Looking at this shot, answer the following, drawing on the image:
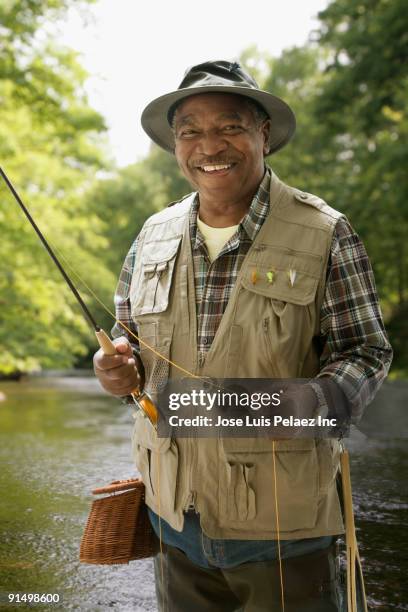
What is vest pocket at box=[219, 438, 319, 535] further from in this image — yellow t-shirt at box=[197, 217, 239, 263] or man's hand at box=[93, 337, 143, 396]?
yellow t-shirt at box=[197, 217, 239, 263]

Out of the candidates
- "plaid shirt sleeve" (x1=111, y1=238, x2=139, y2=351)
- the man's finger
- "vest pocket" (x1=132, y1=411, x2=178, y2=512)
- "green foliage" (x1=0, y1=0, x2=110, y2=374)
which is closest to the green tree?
"green foliage" (x1=0, y1=0, x2=110, y2=374)

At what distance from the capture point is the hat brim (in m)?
Answer: 2.21

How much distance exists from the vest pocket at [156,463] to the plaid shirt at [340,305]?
286mm

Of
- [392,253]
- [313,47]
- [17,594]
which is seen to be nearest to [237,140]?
[17,594]

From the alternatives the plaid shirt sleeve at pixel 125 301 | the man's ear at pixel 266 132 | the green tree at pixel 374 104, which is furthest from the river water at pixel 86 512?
the green tree at pixel 374 104

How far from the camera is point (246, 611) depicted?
2.09 m

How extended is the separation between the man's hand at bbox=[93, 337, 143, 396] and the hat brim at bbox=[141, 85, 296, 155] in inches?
28.2

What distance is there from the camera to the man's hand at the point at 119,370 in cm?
209

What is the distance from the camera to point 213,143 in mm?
2236

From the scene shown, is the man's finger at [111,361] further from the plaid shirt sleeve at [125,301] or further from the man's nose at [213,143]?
the man's nose at [213,143]

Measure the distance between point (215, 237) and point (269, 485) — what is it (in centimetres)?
71

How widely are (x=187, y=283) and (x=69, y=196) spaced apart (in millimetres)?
17075

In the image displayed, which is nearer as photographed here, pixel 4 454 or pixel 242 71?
pixel 242 71

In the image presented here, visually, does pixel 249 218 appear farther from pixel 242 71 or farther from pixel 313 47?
pixel 313 47
